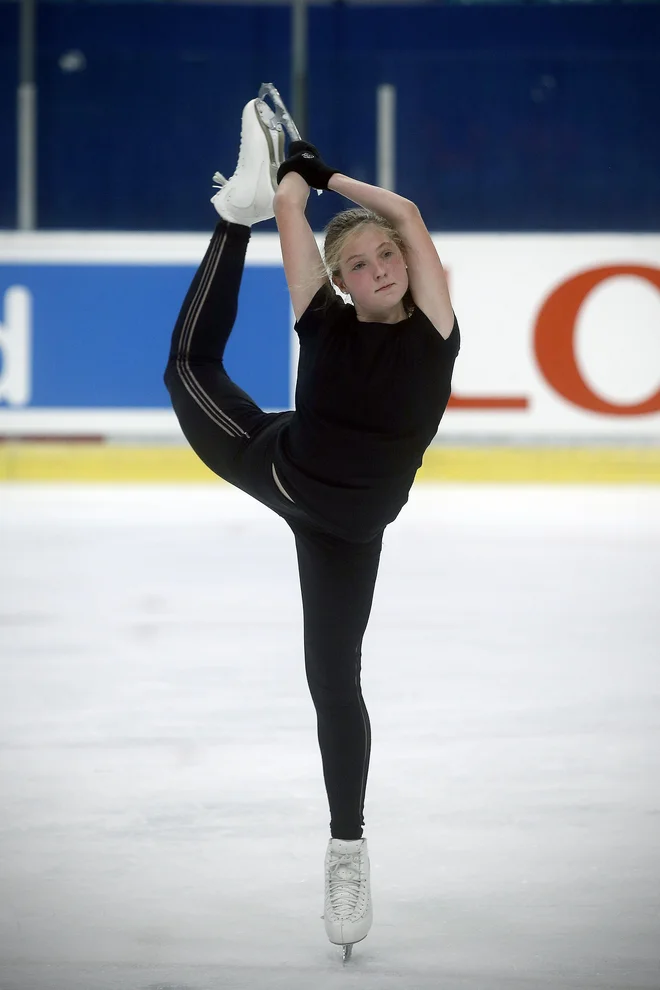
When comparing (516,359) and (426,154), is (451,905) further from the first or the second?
(426,154)

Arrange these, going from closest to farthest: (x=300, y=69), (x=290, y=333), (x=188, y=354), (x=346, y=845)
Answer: (x=346, y=845) → (x=188, y=354) → (x=290, y=333) → (x=300, y=69)

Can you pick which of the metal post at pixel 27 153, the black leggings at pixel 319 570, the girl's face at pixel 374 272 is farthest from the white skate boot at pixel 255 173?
the metal post at pixel 27 153

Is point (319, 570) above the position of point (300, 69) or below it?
below

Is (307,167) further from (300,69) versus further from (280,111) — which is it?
(300,69)

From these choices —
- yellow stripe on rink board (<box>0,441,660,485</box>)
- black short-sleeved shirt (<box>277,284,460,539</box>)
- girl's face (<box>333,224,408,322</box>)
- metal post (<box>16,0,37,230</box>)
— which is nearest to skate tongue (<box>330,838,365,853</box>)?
black short-sleeved shirt (<box>277,284,460,539</box>)

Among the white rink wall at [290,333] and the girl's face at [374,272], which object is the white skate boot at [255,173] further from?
the white rink wall at [290,333]

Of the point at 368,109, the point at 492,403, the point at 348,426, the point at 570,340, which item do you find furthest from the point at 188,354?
the point at 368,109

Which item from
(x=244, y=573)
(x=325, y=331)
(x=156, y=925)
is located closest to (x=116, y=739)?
(x=156, y=925)

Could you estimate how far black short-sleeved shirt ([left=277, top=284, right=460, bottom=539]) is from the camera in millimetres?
2043

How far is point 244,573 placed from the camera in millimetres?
5195

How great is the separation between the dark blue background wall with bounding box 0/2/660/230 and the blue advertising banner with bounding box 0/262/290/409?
253 cm

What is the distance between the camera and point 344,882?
2035mm

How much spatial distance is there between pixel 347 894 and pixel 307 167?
3.40 ft

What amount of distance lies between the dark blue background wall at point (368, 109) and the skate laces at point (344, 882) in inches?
336
